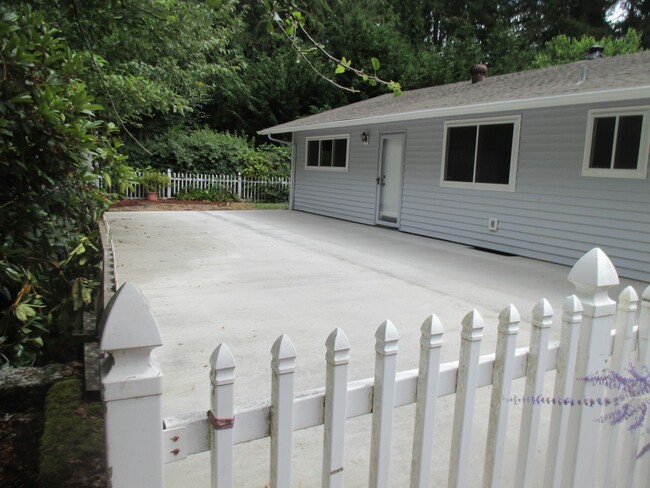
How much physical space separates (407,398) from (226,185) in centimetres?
1739

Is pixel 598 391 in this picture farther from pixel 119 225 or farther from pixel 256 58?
pixel 256 58

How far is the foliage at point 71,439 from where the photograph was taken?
2109 mm

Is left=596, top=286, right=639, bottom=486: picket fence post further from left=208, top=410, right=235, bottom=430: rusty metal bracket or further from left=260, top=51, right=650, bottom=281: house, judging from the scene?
left=260, top=51, right=650, bottom=281: house

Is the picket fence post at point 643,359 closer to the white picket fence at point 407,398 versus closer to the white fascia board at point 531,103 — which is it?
the white picket fence at point 407,398

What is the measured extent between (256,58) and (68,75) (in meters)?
24.5

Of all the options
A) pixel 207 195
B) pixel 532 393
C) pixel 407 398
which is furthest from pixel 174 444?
pixel 207 195

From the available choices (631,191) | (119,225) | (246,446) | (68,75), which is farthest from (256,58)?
(246,446)

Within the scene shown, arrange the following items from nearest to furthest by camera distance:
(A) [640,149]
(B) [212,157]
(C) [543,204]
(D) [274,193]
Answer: (A) [640,149], (C) [543,204], (B) [212,157], (D) [274,193]

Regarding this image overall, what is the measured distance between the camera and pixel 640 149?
259 inches

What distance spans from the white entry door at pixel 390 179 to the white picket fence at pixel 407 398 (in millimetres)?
9285

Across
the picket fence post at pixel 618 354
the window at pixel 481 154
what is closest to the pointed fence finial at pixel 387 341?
the picket fence post at pixel 618 354

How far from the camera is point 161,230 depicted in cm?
1006

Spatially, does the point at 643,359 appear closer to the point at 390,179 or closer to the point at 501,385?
the point at 501,385

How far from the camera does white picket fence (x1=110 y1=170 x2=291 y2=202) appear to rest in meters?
17.5
